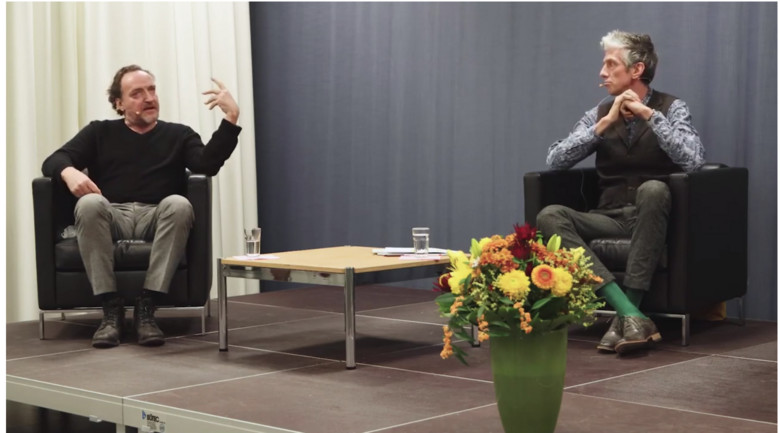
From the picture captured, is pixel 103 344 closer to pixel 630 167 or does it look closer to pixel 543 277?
pixel 630 167

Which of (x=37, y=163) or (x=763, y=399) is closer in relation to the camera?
(x=763, y=399)

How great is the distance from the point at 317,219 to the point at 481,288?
4149 millimetres

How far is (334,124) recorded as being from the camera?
21.2 feet

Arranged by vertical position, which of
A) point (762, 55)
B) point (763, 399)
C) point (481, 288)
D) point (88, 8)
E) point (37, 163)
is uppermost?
Result: point (88, 8)

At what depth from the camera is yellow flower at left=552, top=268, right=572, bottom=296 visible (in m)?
2.45

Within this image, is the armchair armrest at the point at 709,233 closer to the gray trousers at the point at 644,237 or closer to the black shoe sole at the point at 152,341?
the gray trousers at the point at 644,237

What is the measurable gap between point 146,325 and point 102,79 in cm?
199

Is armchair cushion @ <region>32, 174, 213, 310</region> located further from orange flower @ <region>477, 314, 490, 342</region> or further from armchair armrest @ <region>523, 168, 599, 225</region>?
orange flower @ <region>477, 314, 490, 342</region>

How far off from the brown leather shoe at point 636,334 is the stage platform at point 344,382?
60 mm

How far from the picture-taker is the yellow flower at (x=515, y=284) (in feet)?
7.99

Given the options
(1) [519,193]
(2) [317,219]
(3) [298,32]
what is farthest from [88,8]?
(1) [519,193]

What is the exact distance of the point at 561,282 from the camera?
8.04 ft

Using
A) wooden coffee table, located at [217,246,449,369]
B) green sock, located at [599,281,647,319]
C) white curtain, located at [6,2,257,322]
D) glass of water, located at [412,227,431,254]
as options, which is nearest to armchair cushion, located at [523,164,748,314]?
green sock, located at [599,281,647,319]

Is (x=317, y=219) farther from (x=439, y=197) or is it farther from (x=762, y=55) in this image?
(x=762, y=55)
